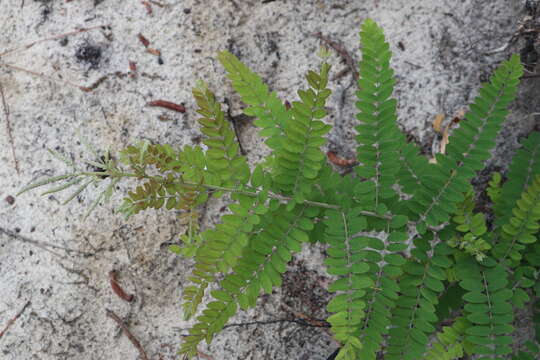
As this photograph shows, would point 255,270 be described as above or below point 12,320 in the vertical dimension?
above

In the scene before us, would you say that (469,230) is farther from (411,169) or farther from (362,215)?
(362,215)

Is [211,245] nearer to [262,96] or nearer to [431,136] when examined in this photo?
[262,96]

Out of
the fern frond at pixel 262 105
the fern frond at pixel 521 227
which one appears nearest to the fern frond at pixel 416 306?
the fern frond at pixel 521 227

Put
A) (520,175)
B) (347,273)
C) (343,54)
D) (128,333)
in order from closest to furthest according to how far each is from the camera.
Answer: (347,273) < (520,175) < (128,333) < (343,54)

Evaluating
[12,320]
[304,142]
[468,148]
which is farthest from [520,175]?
[12,320]

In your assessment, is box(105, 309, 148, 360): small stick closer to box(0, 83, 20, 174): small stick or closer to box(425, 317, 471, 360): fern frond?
box(0, 83, 20, 174): small stick

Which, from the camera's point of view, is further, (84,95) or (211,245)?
(84,95)

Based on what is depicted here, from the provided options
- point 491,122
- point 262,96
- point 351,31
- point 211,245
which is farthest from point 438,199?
point 351,31
